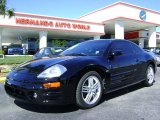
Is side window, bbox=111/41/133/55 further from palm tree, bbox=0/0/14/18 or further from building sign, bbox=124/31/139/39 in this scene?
building sign, bbox=124/31/139/39

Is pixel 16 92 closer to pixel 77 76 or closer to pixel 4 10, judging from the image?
pixel 77 76

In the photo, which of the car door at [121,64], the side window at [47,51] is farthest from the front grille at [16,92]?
the side window at [47,51]

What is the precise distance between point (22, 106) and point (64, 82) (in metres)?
1.24

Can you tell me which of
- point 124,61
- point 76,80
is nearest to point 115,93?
point 124,61

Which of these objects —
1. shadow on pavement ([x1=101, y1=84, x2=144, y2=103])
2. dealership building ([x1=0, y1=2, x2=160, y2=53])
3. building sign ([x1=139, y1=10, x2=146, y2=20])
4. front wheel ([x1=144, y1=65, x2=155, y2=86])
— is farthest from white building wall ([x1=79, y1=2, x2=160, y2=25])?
shadow on pavement ([x1=101, y1=84, x2=144, y2=103])

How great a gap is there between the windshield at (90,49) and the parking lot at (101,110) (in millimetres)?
1042

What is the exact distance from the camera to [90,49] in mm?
5766

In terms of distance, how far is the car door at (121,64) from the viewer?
5.39 meters

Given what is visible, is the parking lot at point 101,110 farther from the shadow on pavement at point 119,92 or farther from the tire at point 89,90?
the tire at point 89,90

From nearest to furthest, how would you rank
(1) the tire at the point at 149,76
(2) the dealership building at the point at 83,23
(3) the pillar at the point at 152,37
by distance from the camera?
(1) the tire at the point at 149,76 → (2) the dealership building at the point at 83,23 → (3) the pillar at the point at 152,37

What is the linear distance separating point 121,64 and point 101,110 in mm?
1320

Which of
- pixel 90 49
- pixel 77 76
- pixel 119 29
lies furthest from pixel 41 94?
pixel 119 29

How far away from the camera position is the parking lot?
14.2 feet

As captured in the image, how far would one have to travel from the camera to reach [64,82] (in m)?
4.35
